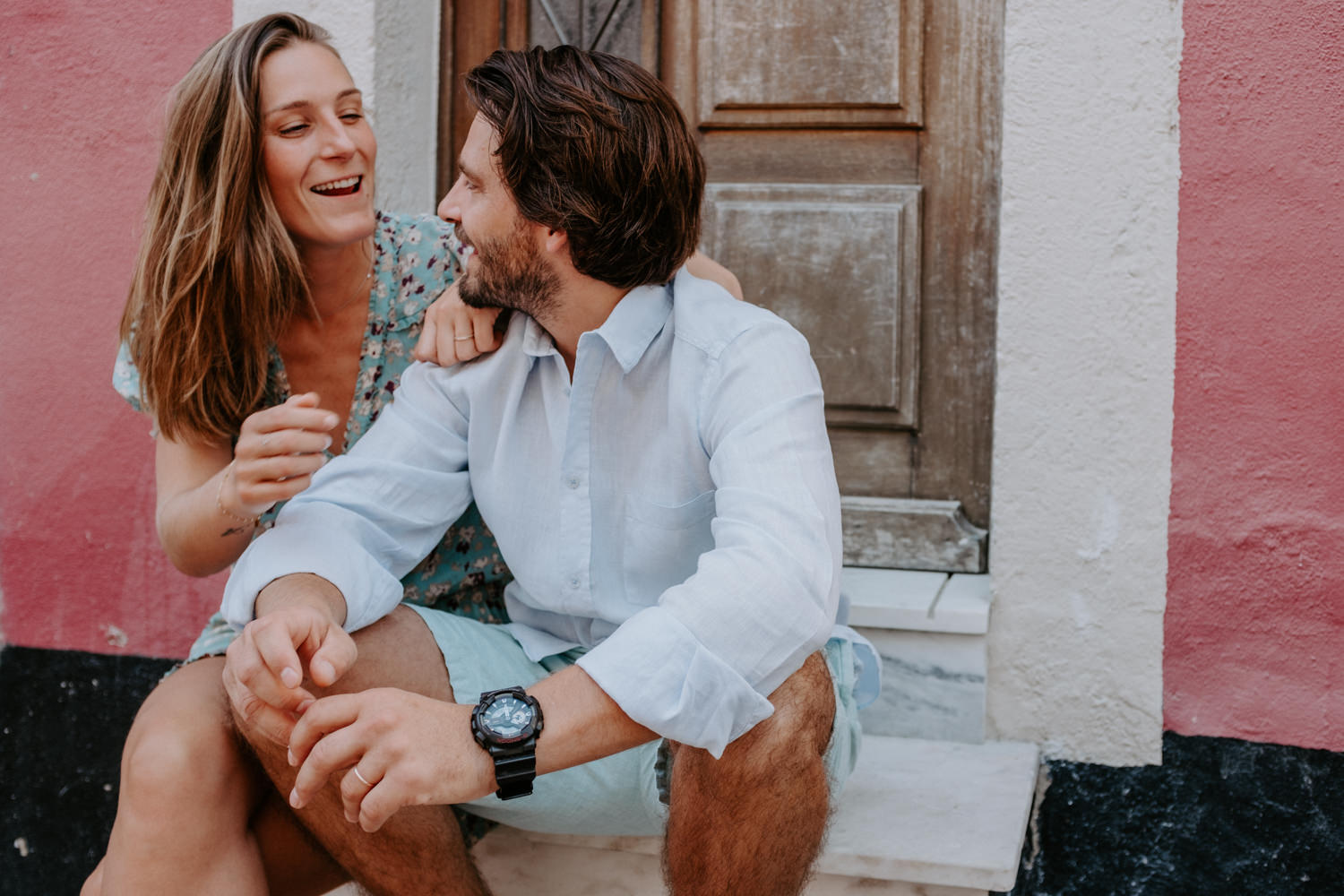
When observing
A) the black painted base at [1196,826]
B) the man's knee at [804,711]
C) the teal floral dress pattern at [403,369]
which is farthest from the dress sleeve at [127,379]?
the black painted base at [1196,826]

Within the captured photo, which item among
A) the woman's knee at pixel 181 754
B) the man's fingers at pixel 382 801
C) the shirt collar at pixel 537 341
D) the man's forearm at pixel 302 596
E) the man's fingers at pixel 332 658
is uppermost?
the shirt collar at pixel 537 341

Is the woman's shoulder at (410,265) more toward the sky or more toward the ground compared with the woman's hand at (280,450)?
more toward the sky

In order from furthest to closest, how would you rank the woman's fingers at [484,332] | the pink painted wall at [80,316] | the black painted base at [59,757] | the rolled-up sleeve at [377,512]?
1. the black painted base at [59,757]
2. the pink painted wall at [80,316]
3. the woman's fingers at [484,332]
4. the rolled-up sleeve at [377,512]

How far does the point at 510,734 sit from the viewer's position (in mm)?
1476

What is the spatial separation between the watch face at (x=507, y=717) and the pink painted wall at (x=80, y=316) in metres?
1.70

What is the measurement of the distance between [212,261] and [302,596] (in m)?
0.68

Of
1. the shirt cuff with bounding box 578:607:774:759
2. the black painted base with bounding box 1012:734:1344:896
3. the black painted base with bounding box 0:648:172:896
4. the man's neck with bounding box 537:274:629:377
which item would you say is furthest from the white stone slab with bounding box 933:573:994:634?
the black painted base with bounding box 0:648:172:896

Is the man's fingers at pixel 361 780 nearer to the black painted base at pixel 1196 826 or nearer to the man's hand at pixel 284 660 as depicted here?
the man's hand at pixel 284 660

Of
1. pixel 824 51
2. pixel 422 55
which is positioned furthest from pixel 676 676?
pixel 422 55

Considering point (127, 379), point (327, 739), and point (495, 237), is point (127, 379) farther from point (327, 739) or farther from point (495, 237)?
point (327, 739)

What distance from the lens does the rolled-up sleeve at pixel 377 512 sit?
1801 mm

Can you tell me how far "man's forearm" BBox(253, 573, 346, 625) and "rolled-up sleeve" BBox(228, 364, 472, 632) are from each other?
0.01 meters

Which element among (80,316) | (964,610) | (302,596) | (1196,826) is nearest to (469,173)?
(302,596)

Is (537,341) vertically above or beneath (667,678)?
above
